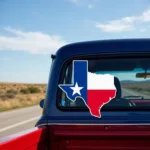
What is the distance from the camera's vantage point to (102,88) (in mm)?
3721

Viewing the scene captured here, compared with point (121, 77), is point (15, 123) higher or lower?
lower

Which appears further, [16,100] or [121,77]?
[16,100]

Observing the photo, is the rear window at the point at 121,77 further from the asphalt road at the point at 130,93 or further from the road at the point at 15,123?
the road at the point at 15,123

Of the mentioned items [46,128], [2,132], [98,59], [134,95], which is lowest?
[2,132]

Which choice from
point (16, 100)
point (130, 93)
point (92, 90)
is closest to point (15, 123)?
point (130, 93)

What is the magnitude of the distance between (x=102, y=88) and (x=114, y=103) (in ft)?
0.66

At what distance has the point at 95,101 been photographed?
372 cm

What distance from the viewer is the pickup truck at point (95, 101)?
3.62 metres

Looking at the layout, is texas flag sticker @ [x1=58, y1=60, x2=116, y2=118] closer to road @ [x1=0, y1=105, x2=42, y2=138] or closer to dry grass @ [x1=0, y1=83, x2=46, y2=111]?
road @ [x1=0, y1=105, x2=42, y2=138]

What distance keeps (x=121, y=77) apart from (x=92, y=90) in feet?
1.47

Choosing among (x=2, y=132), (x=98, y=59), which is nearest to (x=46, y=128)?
(x=98, y=59)

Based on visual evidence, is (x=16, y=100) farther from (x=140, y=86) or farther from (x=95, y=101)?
(x=95, y=101)

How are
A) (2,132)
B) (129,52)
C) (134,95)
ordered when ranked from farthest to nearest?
(2,132)
(134,95)
(129,52)

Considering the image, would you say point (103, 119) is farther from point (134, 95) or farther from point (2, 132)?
→ point (2, 132)
